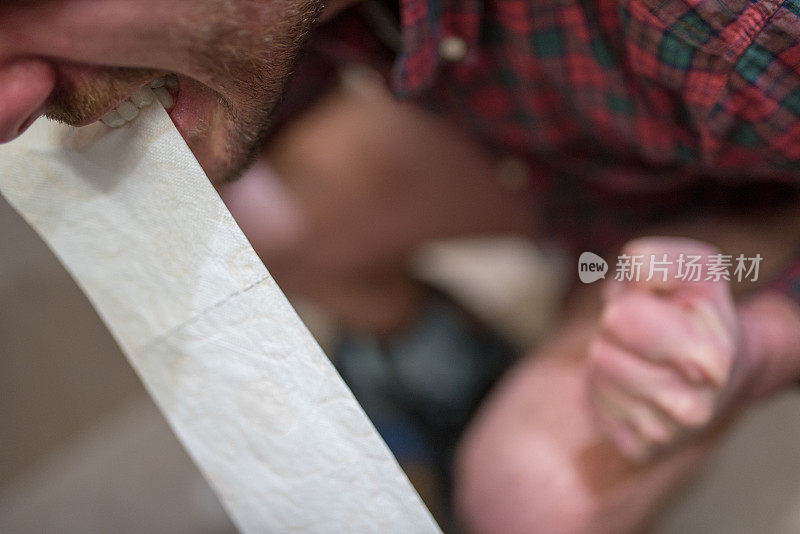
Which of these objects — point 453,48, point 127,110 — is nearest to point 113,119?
point 127,110

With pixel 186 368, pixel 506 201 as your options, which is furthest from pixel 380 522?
pixel 506 201

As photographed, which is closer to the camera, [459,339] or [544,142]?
[544,142]

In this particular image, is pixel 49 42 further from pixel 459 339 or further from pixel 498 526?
pixel 459 339

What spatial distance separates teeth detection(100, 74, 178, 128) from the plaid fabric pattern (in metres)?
0.17

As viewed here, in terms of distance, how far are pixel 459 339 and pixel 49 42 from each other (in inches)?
18.2

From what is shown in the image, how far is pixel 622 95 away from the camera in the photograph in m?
0.39

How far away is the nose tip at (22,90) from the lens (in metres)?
0.23

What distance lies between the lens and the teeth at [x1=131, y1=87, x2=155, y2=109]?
233mm

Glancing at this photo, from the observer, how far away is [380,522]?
0.91ft

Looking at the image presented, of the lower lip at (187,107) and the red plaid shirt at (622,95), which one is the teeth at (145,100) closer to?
the lower lip at (187,107)
